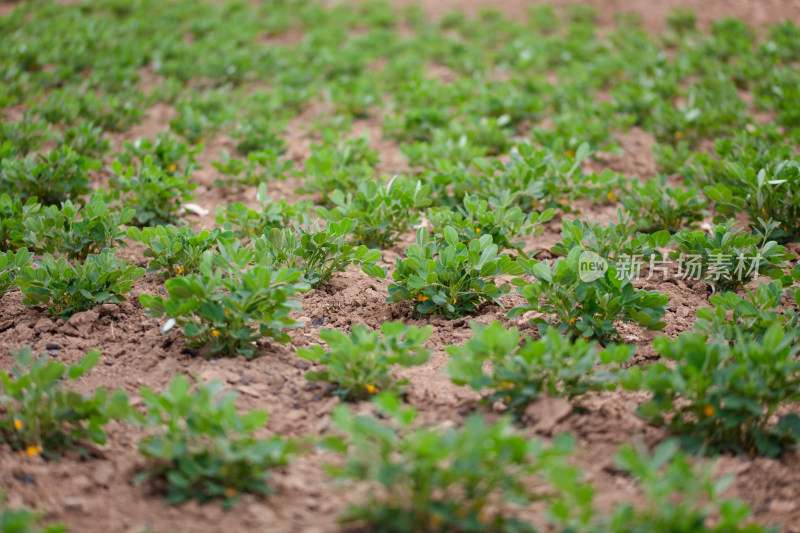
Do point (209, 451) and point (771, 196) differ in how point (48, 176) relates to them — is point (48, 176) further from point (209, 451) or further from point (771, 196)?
point (771, 196)

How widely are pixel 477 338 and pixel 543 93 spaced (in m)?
4.59

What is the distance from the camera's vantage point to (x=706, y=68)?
6625 mm

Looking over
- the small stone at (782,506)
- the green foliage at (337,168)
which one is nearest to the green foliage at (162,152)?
the green foliage at (337,168)

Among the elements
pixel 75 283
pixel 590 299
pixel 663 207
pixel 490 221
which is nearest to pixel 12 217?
pixel 75 283

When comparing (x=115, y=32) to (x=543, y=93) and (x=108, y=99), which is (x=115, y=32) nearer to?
(x=108, y=99)

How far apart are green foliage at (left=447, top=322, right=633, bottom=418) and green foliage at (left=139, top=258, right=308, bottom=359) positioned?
0.76m

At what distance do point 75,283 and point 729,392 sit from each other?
273 cm

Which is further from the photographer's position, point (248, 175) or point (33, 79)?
point (33, 79)

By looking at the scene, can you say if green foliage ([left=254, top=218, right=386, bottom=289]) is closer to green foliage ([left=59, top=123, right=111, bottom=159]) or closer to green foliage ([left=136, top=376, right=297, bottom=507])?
green foliage ([left=136, top=376, right=297, bottom=507])

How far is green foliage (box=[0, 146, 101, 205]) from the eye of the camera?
3812 millimetres

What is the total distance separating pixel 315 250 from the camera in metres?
3.10

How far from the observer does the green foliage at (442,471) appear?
5.48 ft

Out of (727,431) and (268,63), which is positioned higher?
(268,63)

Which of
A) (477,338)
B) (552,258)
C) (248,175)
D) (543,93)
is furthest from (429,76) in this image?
(477,338)
